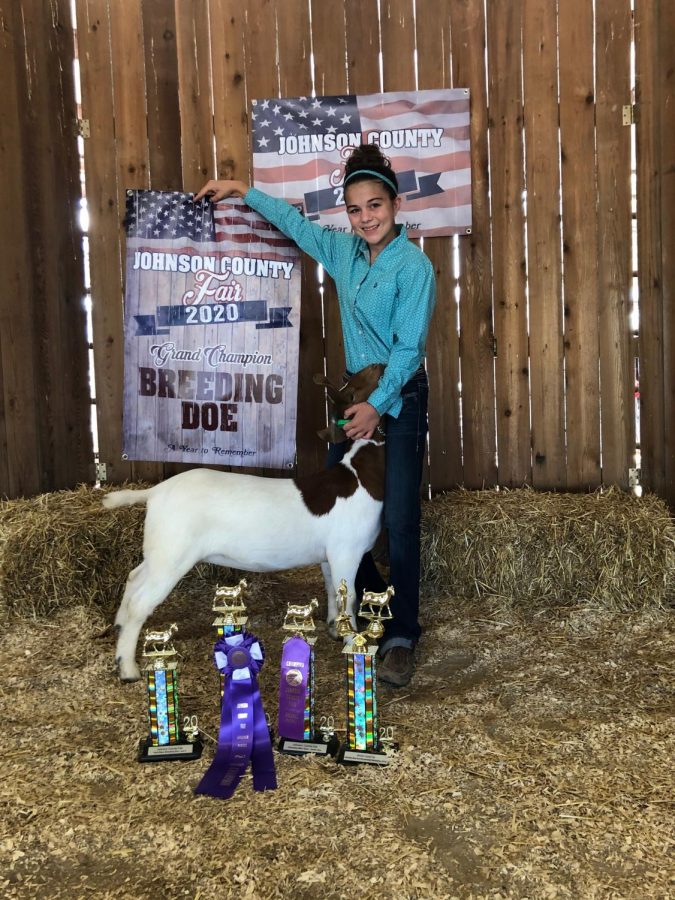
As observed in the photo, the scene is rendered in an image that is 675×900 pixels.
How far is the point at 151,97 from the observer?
446 centimetres

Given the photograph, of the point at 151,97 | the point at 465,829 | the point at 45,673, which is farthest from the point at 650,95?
the point at 45,673

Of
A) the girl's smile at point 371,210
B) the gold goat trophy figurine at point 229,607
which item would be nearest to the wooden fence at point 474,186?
the girl's smile at point 371,210

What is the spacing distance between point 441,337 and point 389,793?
9.68 ft

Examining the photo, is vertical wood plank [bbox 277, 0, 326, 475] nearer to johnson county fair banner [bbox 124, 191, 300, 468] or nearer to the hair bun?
johnson county fair banner [bbox 124, 191, 300, 468]

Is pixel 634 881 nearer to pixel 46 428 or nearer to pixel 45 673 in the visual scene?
pixel 45 673

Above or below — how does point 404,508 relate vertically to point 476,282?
below

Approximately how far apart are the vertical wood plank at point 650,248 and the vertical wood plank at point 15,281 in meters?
3.68

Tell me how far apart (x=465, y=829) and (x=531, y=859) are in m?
0.19

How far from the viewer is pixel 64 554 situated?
3609mm

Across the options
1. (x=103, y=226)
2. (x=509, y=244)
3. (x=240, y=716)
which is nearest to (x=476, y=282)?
(x=509, y=244)

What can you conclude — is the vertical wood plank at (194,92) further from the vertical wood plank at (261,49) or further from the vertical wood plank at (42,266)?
the vertical wood plank at (42,266)

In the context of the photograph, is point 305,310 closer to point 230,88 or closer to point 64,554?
point 230,88

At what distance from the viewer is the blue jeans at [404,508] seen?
3.08 metres

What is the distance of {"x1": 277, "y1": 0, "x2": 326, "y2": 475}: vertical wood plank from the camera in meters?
4.29
